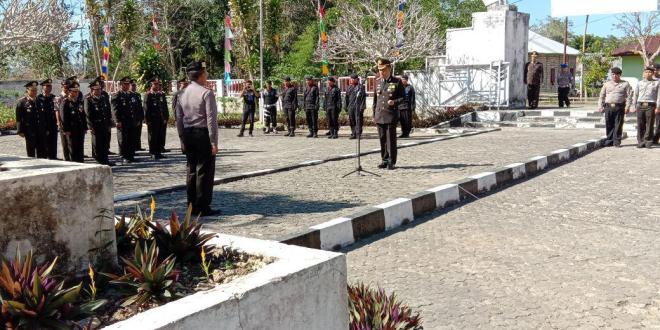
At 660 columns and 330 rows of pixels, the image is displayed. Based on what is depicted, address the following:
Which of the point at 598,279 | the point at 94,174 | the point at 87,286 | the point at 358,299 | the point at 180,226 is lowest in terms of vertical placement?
the point at 598,279

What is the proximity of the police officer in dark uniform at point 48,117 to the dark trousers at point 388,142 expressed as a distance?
6.12 m

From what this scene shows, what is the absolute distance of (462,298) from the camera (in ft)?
14.1

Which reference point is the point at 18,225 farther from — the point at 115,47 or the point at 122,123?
the point at 115,47

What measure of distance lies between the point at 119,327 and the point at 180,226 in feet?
→ 3.40

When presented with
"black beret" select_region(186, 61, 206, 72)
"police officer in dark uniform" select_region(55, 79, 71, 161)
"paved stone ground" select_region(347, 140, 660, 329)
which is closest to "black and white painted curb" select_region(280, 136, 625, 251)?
"paved stone ground" select_region(347, 140, 660, 329)

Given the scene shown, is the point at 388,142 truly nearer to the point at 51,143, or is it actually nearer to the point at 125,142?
the point at 125,142

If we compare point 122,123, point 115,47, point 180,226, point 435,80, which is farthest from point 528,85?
point 115,47

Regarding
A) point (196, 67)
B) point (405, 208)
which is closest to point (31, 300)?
point (196, 67)

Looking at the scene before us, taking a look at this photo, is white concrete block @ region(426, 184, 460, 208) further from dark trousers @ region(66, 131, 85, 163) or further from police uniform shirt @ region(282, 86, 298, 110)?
police uniform shirt @ region(282, 86, 298, 110)

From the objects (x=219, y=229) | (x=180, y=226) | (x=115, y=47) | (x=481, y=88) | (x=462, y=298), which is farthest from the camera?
(x=115, y=47)

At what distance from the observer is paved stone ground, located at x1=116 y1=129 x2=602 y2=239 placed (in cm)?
636

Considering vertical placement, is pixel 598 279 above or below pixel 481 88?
below

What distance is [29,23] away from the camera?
1197 cm

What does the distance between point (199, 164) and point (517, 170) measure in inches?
199
